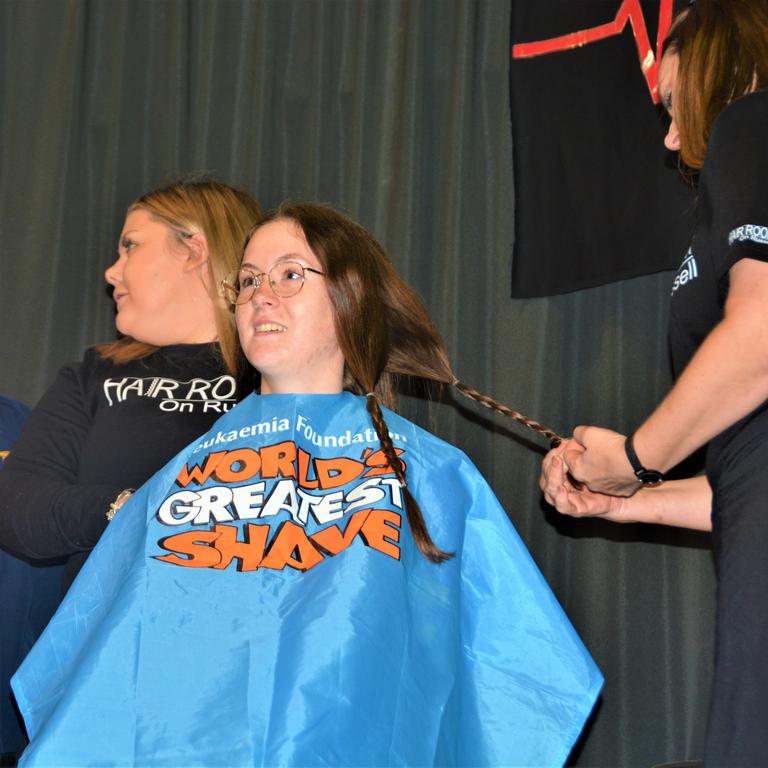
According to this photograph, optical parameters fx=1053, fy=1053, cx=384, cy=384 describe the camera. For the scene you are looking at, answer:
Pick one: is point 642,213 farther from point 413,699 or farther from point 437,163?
point 413,699

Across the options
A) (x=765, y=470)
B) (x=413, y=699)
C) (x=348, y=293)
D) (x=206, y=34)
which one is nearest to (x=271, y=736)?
(x=413, y=699)

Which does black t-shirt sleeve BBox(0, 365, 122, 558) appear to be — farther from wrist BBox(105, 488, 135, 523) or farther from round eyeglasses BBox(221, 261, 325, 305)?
round eyeglasses BBox(221, 261, 325, 305)

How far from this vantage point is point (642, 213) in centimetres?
236

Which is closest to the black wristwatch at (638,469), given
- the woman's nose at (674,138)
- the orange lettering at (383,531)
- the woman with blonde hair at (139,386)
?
the orange lettering at (383,531)

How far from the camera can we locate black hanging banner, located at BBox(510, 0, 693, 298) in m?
2.37

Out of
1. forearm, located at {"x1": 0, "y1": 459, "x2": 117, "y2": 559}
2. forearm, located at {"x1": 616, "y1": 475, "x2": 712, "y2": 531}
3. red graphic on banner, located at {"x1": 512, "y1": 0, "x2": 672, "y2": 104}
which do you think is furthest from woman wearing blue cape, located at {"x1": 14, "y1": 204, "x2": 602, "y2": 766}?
red graphic on banner, located at {"x1": 512, "y1": 0, "x2": 672, "y2": 104}

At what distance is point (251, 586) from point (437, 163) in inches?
58.9

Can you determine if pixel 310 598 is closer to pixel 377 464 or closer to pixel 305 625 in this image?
pixel 305 625

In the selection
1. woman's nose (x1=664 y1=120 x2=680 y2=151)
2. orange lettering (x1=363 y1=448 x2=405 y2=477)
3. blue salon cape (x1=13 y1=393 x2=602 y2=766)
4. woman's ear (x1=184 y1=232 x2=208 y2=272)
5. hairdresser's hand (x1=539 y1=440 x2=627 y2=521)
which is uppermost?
woman's nose (x1=664 y1=120 x2=680 y2=151)

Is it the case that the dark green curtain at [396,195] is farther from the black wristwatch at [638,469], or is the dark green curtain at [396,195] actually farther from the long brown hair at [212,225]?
the black wristwatch at [638,469]

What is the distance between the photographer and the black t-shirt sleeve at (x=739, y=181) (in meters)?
1.24

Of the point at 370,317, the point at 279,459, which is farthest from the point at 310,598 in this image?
the point at 370,317

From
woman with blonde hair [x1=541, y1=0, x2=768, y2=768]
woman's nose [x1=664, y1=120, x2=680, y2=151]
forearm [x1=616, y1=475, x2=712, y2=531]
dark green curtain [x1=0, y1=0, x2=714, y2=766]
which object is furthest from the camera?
dark green curtain [x1=0, y1=0, x2=714, y2=766]

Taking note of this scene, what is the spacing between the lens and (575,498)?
182cm
